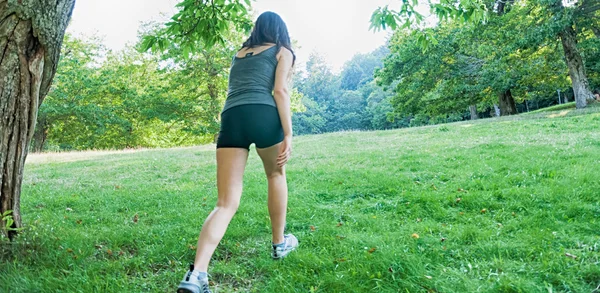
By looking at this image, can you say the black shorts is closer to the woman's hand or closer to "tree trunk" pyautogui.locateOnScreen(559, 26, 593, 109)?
the woman's hand

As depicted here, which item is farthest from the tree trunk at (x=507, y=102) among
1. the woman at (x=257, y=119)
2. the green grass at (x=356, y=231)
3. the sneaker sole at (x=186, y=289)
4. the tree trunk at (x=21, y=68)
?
the sneaker sole at (x=186, y=289)

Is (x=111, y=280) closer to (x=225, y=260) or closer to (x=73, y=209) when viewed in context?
(x=225, y=260)

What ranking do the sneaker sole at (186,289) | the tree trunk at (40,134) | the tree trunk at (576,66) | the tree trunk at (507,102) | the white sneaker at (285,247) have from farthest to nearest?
the tree trunk at (40,134) < the tree trunk at (507,102) < the tree trunk at (576,66) < the white sneaker at (285,247) < the sneaker sole at (186,289)

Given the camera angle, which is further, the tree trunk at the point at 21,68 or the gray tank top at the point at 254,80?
the tree trunk at the point at 21,68

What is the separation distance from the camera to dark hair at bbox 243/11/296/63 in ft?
9.65

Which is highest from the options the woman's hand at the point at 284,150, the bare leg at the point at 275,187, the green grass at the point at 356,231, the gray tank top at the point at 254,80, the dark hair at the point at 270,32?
the dark hair at the point at 270,32

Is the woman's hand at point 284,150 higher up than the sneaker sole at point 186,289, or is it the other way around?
the woman's hand at point 284,150

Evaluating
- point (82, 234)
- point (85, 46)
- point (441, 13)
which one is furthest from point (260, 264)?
point (85, 46)

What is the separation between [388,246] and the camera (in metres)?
3.04

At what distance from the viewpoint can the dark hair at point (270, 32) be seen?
2.94 m

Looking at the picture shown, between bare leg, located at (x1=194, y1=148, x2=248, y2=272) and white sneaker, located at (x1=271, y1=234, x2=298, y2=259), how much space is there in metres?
0.58

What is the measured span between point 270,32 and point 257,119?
2.41 ft

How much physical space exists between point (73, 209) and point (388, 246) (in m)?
4.28

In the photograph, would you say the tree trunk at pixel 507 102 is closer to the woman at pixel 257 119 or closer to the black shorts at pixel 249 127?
the woman at pixel 257 119
